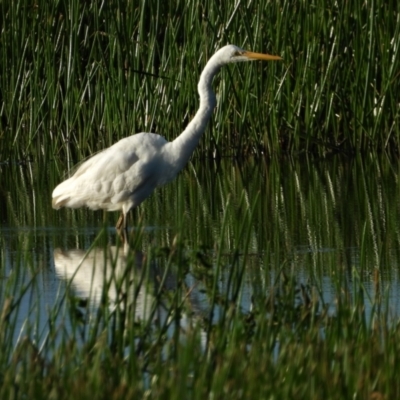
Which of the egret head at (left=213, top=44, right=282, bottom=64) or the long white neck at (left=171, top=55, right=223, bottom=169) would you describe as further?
the egret head at (left=213, top=44, right=282, bottom=64)

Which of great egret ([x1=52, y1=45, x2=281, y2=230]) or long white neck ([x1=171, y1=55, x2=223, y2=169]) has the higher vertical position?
long white neck ([x1=171, y1=55, x2=223, y2=169])

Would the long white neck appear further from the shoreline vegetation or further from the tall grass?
the tall grass

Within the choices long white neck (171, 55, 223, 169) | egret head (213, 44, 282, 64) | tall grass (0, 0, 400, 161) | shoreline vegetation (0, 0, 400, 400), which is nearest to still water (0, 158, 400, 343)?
shoreline vegetation (0, 0, 400, 400)

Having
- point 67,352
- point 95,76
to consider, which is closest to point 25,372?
point 67,352

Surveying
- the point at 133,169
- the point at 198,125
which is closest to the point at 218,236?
the point at 133,169

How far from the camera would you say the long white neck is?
7.95 meters

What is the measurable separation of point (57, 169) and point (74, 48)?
109 centimetres

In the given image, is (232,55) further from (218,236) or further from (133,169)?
(218,236)

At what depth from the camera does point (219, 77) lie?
37.1ft

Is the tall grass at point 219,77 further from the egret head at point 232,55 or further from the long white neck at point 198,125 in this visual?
the long white neck at point 198,125

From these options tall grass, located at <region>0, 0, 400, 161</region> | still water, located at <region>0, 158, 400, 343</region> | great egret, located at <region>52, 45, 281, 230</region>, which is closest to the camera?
still water, located at <region>0, 158, 400, 343</region>

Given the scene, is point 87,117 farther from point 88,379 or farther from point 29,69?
point 88,379

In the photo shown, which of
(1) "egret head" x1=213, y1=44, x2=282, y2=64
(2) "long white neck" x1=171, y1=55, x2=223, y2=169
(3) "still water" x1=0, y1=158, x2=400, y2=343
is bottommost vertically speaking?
(3) "still water" x1=0, y1=158, x2=400, y2=343

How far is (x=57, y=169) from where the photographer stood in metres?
11.2
